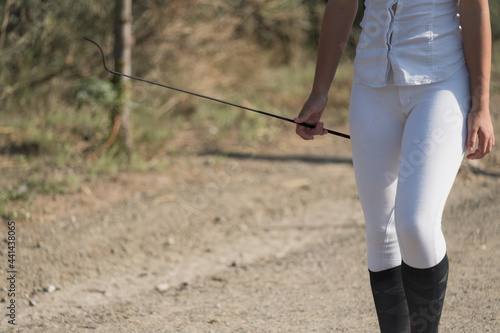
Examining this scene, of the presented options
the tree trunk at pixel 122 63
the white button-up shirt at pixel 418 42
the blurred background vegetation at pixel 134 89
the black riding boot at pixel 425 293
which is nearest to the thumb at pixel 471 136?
the white button-up shirt at pixel 418 42

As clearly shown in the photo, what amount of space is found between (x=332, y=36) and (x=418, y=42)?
→ 35 centimetres

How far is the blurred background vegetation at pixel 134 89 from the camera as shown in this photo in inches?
189

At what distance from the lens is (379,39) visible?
191 cm

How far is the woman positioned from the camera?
1.82 m

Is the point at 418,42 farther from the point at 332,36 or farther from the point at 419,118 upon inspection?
the point at 332,36

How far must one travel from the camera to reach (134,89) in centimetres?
627

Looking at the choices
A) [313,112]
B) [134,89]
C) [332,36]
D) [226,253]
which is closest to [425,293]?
[313,112]

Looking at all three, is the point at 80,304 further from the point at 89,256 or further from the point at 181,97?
the point at 181,97

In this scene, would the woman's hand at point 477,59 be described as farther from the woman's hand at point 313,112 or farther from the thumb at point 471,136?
the woman's hand at point 313,112

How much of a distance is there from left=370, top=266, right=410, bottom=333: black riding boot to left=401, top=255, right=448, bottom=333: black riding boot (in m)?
0.11

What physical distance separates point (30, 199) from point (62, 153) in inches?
33.1

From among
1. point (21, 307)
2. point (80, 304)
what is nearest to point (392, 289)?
point (80, 304)

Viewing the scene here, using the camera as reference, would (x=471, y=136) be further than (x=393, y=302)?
No

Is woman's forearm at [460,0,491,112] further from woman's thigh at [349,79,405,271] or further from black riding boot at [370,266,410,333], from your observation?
black riding boot at [370,266,410,333]
